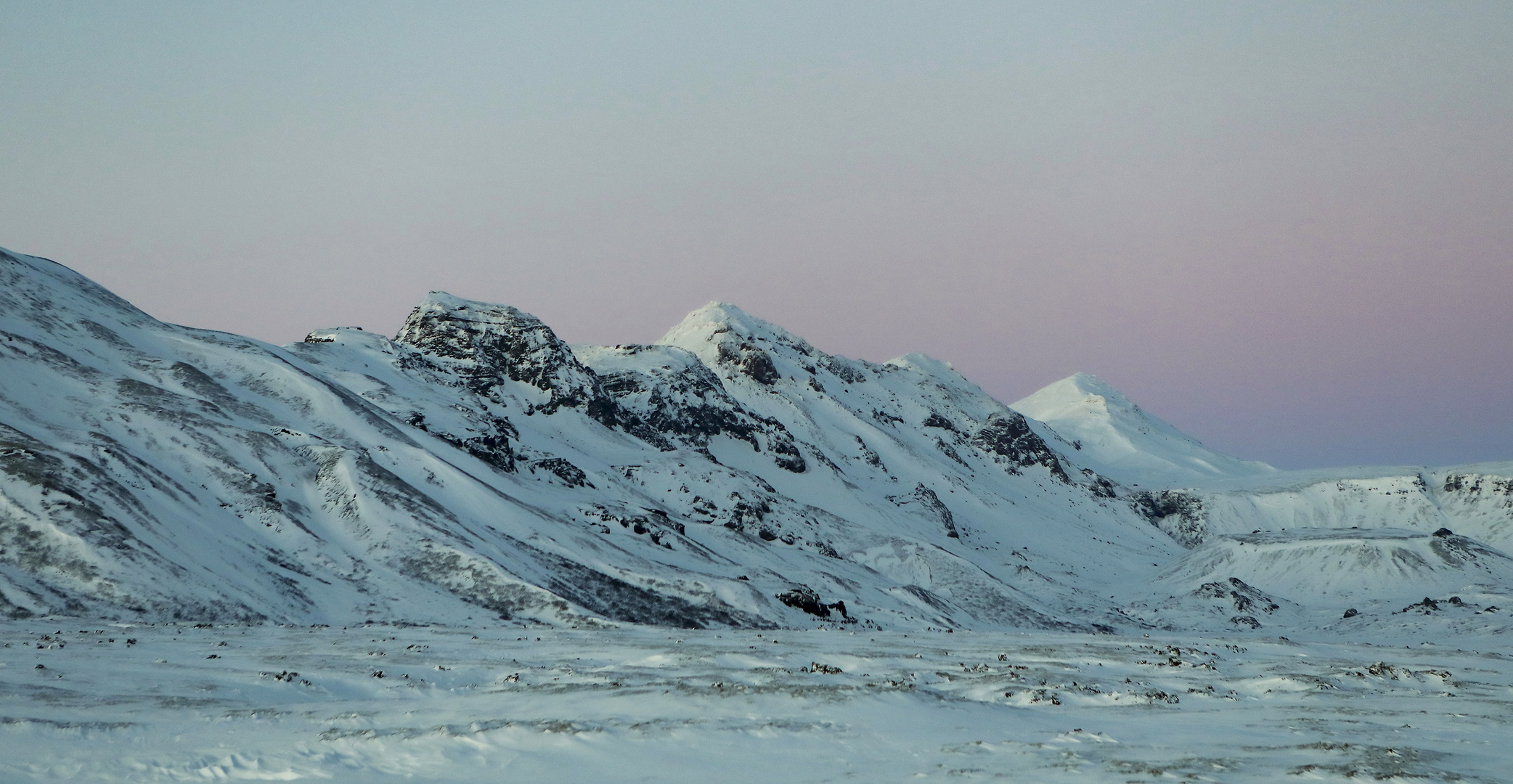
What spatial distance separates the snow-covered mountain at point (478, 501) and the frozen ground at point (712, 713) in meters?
17.6

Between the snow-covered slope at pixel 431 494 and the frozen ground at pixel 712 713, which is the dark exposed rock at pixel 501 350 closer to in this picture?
the snow-covered slope at pixel 431 494

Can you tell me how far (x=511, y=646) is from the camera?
136 feet

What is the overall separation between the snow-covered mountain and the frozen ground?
57.8 feet

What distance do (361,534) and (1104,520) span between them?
152 metres

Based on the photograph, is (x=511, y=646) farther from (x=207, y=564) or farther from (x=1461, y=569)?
(x=1461, y=569)

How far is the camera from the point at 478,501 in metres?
80.9

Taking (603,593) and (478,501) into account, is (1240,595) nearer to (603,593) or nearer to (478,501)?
(603,593)

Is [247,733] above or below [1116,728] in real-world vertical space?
below

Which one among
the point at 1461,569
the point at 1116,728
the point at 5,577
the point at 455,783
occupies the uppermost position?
the point at 1461,569

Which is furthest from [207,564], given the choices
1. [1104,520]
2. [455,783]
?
[1104,520]

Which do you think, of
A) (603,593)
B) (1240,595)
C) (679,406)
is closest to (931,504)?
(679,406)

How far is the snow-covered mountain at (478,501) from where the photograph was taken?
190 feet

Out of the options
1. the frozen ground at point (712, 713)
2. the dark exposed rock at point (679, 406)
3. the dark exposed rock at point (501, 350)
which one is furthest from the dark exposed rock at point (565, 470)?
the frozen ground at point (712, 713)

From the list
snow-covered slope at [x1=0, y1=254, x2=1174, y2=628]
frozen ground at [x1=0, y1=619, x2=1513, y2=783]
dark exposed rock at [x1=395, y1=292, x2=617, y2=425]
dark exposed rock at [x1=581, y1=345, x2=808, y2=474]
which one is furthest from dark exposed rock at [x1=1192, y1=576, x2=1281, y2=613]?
frozen ground at [x1=0, y1=619, x2=1513, y2=783]
